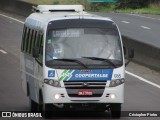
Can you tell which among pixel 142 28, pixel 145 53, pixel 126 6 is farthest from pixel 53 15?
pixel 126 6

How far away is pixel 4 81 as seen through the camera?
84.7 feet

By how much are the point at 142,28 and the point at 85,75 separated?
33.3 metres

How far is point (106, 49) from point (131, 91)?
6.89m

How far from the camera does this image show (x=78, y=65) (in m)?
16.4

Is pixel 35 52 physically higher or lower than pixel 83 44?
lower

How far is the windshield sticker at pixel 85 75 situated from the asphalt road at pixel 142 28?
875 inches

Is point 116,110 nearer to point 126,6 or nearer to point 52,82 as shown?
point 52,82

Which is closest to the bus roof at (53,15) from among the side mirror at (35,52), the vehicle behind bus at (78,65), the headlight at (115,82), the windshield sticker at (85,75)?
the vehicle behind bus at (78,65)

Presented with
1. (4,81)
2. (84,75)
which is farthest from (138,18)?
(84,75)

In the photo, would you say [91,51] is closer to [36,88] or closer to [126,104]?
[36,88]

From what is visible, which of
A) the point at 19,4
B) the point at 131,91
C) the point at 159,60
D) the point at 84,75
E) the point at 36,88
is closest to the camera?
the point at 84,75

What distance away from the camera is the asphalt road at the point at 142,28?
42034 mm

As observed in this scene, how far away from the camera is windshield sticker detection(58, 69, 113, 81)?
16125mm

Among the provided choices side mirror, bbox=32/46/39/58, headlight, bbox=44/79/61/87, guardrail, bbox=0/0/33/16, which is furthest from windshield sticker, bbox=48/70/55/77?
guardrail, bbox=0/0/33/16
